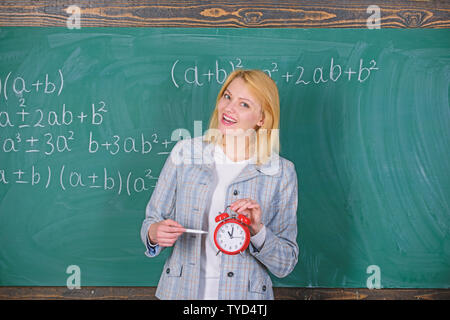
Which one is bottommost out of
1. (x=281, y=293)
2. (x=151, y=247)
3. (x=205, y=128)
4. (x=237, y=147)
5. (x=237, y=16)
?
(x=281, y=293)

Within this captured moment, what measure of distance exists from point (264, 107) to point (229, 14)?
620 mm

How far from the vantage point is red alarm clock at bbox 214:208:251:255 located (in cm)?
140

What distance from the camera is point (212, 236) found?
1479mm

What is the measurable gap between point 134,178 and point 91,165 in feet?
0.68

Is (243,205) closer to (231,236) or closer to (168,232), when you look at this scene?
(231,236)

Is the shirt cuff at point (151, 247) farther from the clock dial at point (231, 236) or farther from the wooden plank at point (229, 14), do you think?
the wooden plank at point (229, 14)

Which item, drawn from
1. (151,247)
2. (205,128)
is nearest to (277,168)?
(205,128)

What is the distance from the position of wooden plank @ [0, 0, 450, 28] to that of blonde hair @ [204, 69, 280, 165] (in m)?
0.45

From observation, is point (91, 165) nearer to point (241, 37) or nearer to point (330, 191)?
point (241, 37)

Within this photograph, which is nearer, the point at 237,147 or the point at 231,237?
the point at 231,237

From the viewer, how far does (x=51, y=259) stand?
1866mm

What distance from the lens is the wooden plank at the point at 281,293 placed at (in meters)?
1.87

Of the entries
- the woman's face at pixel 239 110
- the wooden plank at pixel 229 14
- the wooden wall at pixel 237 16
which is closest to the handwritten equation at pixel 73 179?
the wooden wall at pixel 237 16

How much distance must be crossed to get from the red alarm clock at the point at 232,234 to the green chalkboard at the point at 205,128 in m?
0.54
